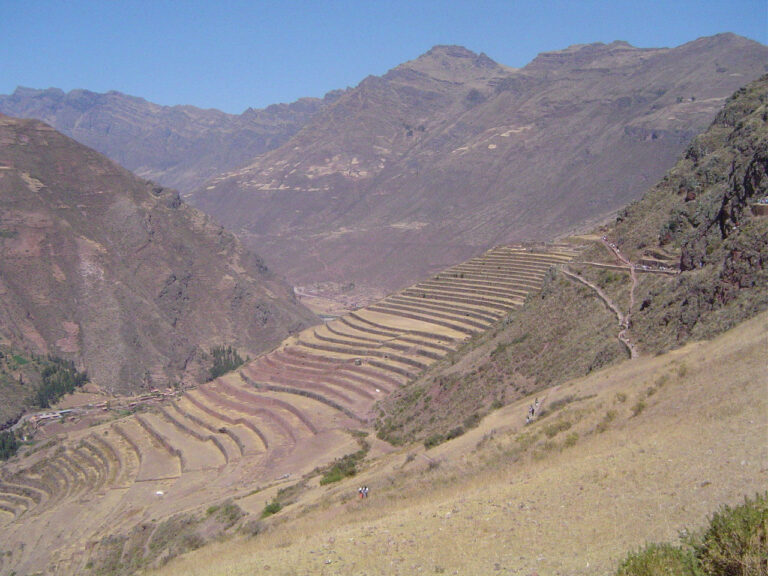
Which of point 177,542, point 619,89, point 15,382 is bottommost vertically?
point 177,542

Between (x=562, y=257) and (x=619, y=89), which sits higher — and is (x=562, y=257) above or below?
below

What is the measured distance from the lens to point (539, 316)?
3031 cm

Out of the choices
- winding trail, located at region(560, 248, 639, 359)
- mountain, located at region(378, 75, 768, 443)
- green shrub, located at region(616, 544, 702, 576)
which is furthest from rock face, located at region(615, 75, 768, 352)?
green shrub, located at region(616, 544, 702, 576)

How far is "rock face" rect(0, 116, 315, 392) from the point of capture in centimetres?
7400

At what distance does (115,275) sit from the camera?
270 feet

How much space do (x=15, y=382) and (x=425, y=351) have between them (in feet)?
147

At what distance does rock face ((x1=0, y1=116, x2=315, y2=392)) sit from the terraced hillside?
93.8 ft

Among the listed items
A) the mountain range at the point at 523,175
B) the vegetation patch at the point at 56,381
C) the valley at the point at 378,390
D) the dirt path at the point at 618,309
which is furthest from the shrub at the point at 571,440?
the mountain range at the point at 523,175

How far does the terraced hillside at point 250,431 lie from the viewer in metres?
29.8

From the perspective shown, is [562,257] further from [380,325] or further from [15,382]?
[15,382]

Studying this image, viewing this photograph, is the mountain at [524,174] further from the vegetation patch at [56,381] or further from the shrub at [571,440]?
the shrub at [571,440]

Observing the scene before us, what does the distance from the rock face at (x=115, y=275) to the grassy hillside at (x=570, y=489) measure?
6090 centimetres

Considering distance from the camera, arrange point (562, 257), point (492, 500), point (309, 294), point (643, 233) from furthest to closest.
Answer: point (309, 294) → point (562, 257) → point (643, 233) → point (492, 500)

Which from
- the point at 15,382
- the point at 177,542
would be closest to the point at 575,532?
the point at 177,542
